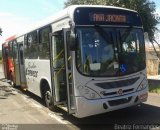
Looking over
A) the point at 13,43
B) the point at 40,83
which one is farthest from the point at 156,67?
the point at 40,83

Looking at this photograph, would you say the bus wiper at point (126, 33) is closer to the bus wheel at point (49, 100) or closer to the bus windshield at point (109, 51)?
the bus windshield at point (109, 51)

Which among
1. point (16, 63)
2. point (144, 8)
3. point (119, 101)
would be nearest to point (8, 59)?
point (16, 63)

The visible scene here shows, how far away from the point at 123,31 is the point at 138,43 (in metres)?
0.63

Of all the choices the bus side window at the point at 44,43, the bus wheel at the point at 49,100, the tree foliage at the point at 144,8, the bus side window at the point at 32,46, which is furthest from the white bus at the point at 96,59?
the tree foliage at the point at 144,8

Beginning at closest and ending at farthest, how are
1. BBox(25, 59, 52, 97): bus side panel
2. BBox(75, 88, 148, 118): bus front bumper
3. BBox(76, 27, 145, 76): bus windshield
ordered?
BBox(75, 88, 148, 118): bus front bumper → BBox(76, 27, 145, 76): bus windshield → BBox(25, 59, 52, 97): bus side panel

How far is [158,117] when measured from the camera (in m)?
9.62

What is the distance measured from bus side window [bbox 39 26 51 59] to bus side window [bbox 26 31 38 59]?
2.12ft

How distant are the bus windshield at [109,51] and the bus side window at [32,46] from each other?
4.04 m

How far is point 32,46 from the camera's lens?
12805 mm

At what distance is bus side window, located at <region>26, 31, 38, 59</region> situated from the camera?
40.4 ft

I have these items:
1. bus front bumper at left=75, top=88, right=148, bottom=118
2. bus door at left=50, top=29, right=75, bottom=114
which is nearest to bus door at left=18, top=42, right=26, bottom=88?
bus door at left=50, top=29, right=75, bottom=114

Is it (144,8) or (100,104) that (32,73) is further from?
(144,8)

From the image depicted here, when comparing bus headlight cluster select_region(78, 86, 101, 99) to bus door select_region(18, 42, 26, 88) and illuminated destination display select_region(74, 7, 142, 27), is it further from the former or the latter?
bus door select_region(18, 42, 26, 88)

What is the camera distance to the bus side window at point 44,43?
10758 mm
